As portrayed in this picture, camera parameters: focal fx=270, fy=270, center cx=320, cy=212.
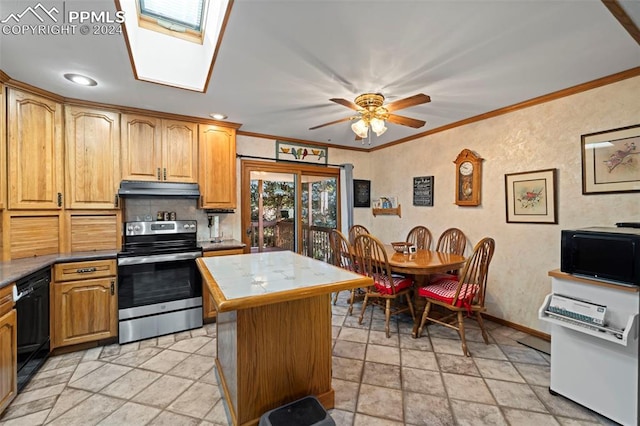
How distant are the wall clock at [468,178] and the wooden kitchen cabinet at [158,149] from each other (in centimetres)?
340

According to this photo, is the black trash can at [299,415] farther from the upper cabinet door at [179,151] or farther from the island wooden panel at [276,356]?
the upper cabinet door at [179,151]

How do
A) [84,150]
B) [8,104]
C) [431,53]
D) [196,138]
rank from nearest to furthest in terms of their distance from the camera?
[431,53] → [8,104] → [84,150] → [196,138]

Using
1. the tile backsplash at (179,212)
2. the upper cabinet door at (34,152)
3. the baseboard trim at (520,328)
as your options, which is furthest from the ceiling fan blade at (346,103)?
the baseboard trim at (520,328)

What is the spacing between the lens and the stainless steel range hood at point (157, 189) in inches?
114

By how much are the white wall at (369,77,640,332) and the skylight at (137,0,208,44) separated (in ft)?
10.5

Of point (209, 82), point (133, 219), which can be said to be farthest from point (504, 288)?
point (133, 219)

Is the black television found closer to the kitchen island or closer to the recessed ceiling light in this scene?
the kitchen island

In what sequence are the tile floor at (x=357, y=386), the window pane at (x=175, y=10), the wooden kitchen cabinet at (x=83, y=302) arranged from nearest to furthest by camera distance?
the tile floor at (x=357, y=386) < the window pane at (x=175, y=10) < the wooden kitchen cabinet at (x=83, y=302)

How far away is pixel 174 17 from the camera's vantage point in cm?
215

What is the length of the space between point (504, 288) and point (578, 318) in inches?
56.1

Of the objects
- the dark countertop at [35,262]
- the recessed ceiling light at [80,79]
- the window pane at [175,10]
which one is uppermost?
the window pane at [175,10]

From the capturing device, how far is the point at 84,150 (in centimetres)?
280

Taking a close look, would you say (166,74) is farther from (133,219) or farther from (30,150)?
(133,219)

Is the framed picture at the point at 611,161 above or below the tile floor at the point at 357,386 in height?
above
